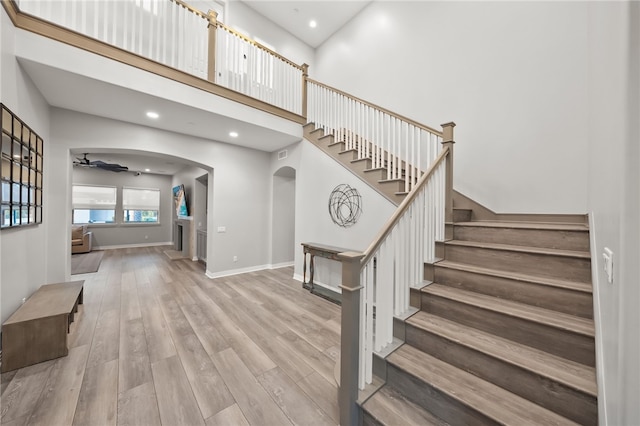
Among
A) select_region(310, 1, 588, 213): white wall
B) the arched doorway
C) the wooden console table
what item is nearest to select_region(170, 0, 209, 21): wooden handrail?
the arched doorway

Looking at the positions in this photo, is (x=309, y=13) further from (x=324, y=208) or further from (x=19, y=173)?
(x=19, y=173)

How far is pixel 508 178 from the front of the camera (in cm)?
321

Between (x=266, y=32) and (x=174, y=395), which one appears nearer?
(x=174, y=395)

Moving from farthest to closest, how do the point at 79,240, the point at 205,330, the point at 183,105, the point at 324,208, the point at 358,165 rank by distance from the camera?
the point at 79,240, the point at 324,208, the point at 358,165, the point at 183,105, the point at 205,330

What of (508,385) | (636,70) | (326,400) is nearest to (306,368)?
(326,400)

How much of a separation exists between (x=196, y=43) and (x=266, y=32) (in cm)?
229

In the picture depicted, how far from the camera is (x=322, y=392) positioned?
186cm

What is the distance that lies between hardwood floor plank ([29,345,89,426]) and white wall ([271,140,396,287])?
10.4 feet

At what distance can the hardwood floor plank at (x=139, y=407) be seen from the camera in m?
1.59

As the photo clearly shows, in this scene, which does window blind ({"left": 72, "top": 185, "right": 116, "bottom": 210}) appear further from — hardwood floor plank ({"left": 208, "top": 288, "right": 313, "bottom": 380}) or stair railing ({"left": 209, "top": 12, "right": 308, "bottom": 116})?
hardwood floor plank ({"left": 208, "top": 288, "right": 313, "bottom": 380})

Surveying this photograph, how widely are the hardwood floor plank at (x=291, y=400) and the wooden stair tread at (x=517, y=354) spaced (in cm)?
94

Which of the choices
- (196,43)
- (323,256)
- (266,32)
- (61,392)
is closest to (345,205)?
(323,256)

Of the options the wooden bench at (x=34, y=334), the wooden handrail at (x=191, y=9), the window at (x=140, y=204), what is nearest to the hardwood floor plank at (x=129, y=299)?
the wooden bench at (x=34, y=334)

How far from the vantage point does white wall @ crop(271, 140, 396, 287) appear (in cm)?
361
